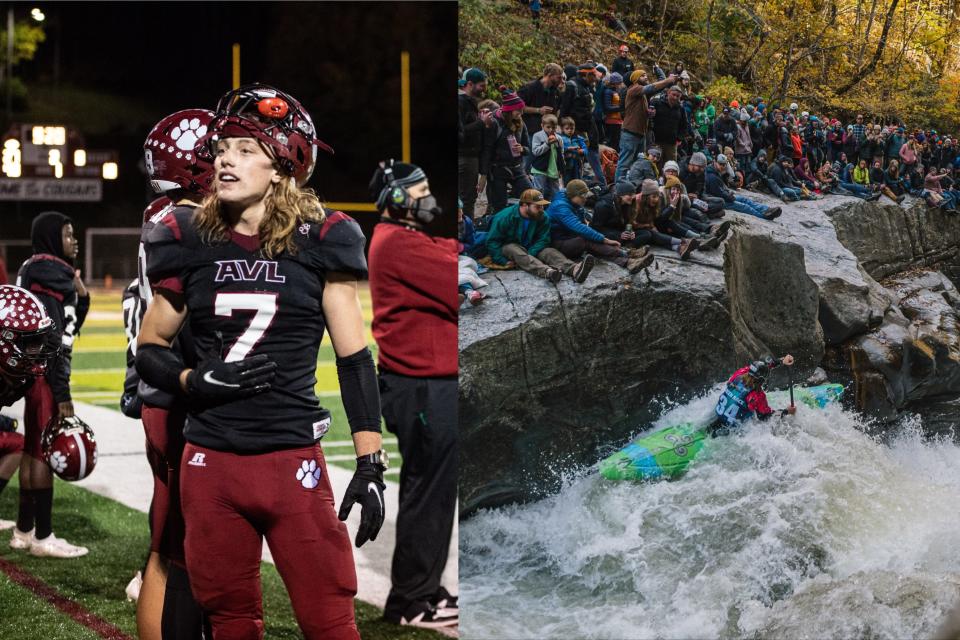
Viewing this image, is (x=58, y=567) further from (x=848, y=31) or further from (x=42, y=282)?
(x=848, y=31)

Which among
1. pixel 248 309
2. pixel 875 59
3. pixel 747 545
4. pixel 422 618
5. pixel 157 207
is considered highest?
pixel 875 59

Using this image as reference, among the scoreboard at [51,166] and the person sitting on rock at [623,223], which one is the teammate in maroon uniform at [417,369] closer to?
the person sitting on rock at [623,223]

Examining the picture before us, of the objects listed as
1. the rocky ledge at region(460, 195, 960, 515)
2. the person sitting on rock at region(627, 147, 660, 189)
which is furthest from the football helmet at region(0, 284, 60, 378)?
the person sitting on rock at region(627, 147, 660, 189)

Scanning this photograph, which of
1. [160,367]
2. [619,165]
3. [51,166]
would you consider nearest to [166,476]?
[160,367]

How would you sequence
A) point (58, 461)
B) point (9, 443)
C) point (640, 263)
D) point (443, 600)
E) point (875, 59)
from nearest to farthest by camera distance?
point (640, 263), point (875, 59), point (443, 600), point (58, 461), point (9, 443)

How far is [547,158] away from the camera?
286cm

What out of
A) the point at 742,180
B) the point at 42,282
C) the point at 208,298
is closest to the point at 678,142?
the point at 742,180

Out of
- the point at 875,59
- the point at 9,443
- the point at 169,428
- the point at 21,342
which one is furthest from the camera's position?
the point at 9,443

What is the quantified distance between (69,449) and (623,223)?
236cm

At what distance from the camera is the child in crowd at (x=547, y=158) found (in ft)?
9.33

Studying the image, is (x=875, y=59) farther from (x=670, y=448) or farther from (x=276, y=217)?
(x=276, y=217)

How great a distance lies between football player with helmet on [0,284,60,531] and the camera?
3385 mm

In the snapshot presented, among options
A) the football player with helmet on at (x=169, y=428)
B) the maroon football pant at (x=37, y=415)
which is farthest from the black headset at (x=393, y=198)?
the maroon football pant at (x=37, y=415)

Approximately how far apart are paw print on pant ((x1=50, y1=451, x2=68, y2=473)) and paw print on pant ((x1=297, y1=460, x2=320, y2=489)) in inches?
84.6
